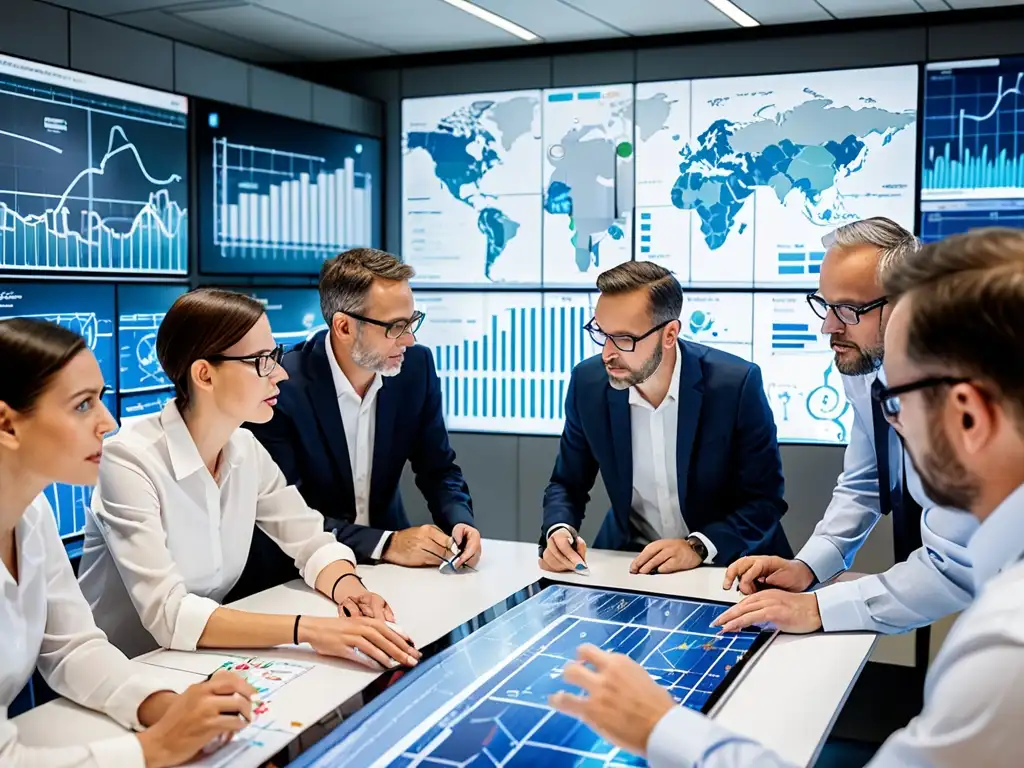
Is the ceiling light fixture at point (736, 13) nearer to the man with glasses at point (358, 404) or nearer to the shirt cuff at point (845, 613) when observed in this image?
the man with glasses at point (358, 404)

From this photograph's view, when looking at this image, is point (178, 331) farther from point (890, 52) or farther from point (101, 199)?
point (890, 52)

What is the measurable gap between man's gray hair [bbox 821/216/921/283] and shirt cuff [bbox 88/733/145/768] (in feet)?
6.61

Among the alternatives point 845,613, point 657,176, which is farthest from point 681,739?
point 657,176

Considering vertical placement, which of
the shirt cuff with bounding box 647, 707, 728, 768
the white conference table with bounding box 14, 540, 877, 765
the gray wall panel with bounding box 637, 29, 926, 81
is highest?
→ the gray wall panel with bounding box 637, 29, 926, 81

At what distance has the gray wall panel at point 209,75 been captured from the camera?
160 inches

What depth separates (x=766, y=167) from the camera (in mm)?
4602

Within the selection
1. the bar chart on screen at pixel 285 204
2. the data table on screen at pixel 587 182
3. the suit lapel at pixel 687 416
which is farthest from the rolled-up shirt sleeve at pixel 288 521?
the data table on screen at pixel 587 182

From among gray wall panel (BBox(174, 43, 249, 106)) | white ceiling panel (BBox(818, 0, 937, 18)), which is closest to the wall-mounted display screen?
white ceiling panel (BBox(818, 0, 937, 18))

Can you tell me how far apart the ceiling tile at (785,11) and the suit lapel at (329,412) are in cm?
235

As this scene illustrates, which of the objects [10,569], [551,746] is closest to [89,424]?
[10,569]

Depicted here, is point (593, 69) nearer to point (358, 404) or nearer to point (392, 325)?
point (392, 325)

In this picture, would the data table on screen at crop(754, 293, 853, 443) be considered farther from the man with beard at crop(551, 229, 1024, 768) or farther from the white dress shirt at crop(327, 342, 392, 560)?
the man with beard at crop(551, 229, 1024, 768)

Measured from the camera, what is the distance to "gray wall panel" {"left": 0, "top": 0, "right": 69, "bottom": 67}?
11.0 feet

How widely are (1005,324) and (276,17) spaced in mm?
3875
